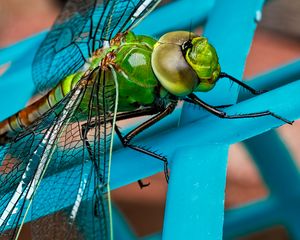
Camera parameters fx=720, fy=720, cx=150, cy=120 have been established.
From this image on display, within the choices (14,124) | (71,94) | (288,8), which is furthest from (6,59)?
(288,8)

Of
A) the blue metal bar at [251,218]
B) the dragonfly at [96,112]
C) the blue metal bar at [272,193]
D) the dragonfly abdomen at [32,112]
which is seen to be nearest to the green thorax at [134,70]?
the dragonfly at [96,112]

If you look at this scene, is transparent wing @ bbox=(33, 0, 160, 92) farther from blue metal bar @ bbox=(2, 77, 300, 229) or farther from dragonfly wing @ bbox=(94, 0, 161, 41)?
blue metal bar @ bbox=(2, 77, 300, 229)

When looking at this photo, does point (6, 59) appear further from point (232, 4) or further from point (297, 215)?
point (297, 215)

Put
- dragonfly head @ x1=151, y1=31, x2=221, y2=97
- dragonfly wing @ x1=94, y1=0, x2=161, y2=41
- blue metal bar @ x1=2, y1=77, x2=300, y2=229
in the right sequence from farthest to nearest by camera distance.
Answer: dragonfly wing @ x1=94, y1=0, x2=161, y2=41
dragonfly head @ x1=151, y1=31, x2=221, y2=97
blue metal bar @ x1=2, y1=77, x2=300, y2=229

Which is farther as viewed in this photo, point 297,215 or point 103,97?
point 297,215

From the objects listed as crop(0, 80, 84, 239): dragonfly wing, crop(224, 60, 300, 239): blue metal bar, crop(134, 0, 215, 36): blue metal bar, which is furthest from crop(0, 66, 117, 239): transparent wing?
crop(224, 60, 300, 239): blue metal bar

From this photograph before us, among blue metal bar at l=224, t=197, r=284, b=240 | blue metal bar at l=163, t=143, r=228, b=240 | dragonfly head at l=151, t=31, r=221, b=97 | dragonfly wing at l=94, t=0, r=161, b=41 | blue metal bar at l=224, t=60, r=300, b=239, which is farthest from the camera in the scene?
blue metal bar at l=224, t=197, r=284, b=240

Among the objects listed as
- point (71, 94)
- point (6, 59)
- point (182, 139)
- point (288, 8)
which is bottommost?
point (182, 139)

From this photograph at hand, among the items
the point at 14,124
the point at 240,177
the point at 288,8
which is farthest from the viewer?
the point at 288,8
